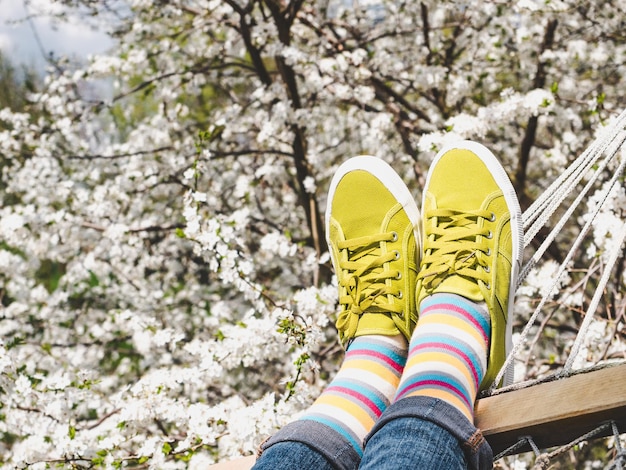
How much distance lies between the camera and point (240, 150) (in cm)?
314

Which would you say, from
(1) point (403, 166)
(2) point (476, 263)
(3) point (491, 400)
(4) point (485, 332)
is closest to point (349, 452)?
(3) point (491, 400)

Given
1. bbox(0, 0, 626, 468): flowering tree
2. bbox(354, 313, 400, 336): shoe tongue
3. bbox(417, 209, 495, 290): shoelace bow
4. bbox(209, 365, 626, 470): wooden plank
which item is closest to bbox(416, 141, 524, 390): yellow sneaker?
bbox(417, 209, 495, 290): shoelace bow

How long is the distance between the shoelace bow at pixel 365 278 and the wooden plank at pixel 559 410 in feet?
1.50

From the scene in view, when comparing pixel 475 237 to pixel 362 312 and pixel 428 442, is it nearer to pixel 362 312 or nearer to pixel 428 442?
pixel 362 312

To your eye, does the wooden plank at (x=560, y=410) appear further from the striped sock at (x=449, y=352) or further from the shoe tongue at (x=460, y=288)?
the shoe tongue at (x=460, y=288)

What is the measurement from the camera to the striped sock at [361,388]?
123cm

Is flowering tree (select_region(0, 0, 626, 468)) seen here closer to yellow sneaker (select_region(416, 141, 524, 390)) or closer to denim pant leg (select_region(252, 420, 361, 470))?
yellow sneaker (select_region(416, 141, 524, 390))

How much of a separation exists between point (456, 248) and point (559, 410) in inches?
22.0

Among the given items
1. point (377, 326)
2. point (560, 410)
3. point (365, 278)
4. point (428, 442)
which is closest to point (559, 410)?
point (560, 410)

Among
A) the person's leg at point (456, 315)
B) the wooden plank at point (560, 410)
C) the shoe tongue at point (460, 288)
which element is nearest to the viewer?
the wooden plank at point (560, 410)

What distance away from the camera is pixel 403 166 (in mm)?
3488

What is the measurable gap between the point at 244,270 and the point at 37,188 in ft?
5.89

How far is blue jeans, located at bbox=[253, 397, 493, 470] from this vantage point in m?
0.99

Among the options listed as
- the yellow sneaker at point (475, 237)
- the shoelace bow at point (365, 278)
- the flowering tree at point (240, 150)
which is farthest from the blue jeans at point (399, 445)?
the flowering tree at point (240, 150)
